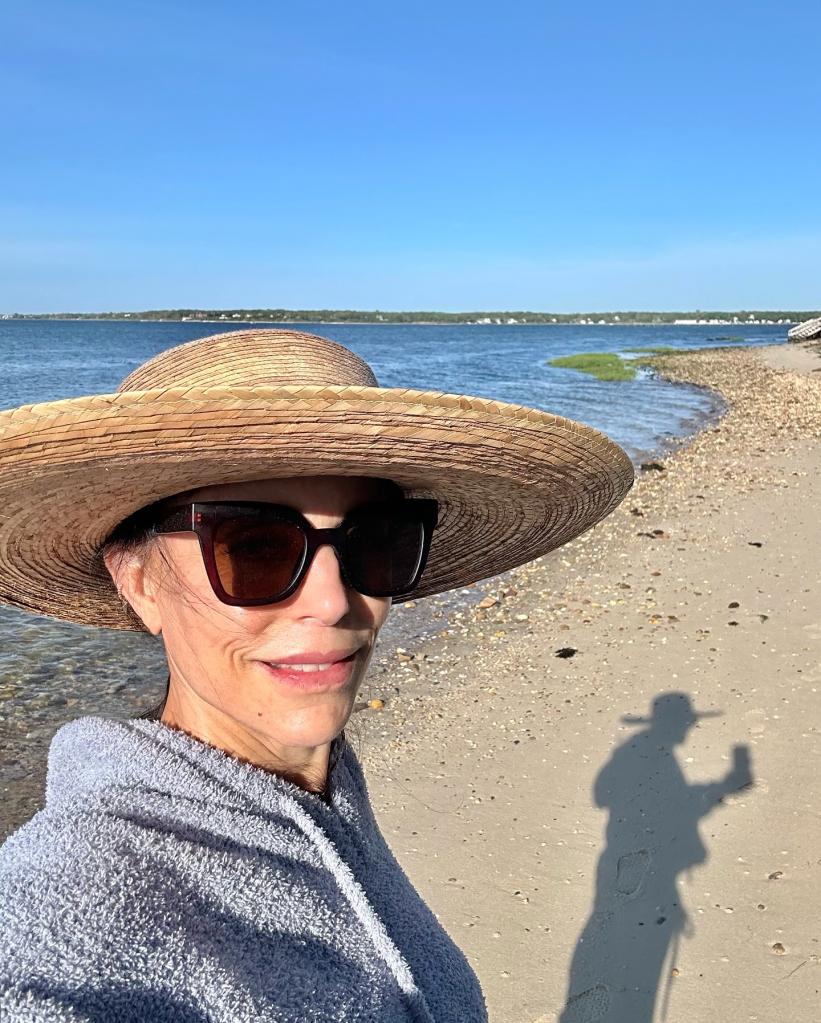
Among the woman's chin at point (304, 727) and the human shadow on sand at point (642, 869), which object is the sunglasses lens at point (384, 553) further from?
the human shadow on sand at point (642, 869)

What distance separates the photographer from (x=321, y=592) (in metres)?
1.45

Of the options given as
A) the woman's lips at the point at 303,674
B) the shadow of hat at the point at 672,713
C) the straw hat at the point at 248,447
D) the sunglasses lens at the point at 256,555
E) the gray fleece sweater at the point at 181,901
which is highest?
the straw hat at the point at 248,447

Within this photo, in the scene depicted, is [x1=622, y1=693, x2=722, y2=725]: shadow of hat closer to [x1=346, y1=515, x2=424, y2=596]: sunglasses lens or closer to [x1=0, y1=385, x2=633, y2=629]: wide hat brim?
[x1=0, y1=385, x2=633, y2=629]: wide hat brim

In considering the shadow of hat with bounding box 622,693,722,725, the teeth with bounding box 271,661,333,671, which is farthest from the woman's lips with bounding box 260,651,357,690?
the shadow of hat with bounding box 622,693,722,725

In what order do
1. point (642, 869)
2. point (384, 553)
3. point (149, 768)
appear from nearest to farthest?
Answer: point (149, 768) → point (384, 553) → point (642, 869)

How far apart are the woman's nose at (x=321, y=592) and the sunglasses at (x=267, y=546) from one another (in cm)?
1

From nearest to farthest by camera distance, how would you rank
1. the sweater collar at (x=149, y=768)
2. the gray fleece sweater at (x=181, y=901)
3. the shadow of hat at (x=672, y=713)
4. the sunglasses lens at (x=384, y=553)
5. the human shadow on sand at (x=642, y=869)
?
the gray fleece sweater at (x=181, y=901)
the sweater collar at (x=149, y=768)
the sunglasses lens at (x=384, y=553)
the human shadow on sand at (x=642, y=869)
the shadow of hat at (x=672, y=713)

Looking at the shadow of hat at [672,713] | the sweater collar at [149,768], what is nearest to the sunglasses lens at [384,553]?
the sweater collar at [149,768]

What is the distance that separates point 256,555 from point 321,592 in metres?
0.14

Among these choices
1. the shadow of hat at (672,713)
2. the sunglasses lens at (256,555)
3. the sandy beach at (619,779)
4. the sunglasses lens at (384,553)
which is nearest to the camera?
the sunglasses lens at (256,555)

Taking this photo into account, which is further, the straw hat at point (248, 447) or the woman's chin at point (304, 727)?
the woman's chin at point (304, 727)

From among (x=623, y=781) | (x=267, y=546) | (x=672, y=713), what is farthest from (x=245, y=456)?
(x=672, y=713)

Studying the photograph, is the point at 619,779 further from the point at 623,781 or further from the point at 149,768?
the point at 149,768

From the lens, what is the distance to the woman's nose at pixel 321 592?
1.45 metres
